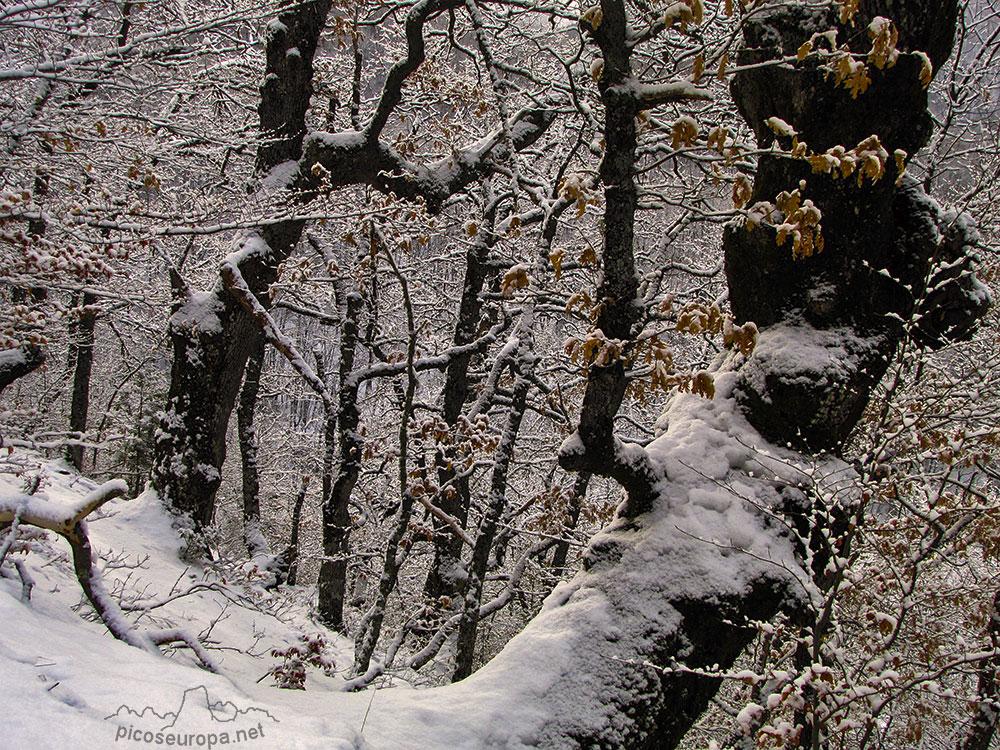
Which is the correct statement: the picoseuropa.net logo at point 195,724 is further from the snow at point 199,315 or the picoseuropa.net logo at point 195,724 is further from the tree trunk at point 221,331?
the snow at point 199,315

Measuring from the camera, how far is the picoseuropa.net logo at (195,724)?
2.04 metres

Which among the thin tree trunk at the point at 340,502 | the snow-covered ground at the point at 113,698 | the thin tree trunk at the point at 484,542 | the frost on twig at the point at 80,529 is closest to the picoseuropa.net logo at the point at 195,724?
the snow-covered ground at the point at 113,698

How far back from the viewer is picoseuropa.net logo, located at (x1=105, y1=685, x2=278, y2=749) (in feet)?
6.68

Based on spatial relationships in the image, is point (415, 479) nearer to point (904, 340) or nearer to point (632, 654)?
point (632, 654)

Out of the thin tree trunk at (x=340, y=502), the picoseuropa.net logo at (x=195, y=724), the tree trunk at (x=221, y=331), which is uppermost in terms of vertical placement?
the tree trunk at (x=221, y=331)

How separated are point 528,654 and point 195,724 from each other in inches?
61.1

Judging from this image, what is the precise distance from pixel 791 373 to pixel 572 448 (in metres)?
1.38

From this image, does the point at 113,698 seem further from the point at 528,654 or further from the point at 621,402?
the point at 621,402

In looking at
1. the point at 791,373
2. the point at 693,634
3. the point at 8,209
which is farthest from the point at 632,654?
the point at 8,209

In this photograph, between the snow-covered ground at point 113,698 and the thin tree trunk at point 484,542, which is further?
the thin tree trunk at point 484,542

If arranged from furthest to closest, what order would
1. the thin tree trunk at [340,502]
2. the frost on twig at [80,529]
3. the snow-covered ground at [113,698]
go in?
the thin tree trunk at [340,502] → the frost on twig at [80,529] → the snow-covered ground at [113,698]

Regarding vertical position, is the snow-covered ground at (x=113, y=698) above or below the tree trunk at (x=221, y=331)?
below

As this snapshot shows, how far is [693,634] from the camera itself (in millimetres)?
3271

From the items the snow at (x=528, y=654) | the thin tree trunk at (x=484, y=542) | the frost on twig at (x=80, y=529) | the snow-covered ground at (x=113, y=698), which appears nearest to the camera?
the snow-covered ground at (x=113, y=698)
